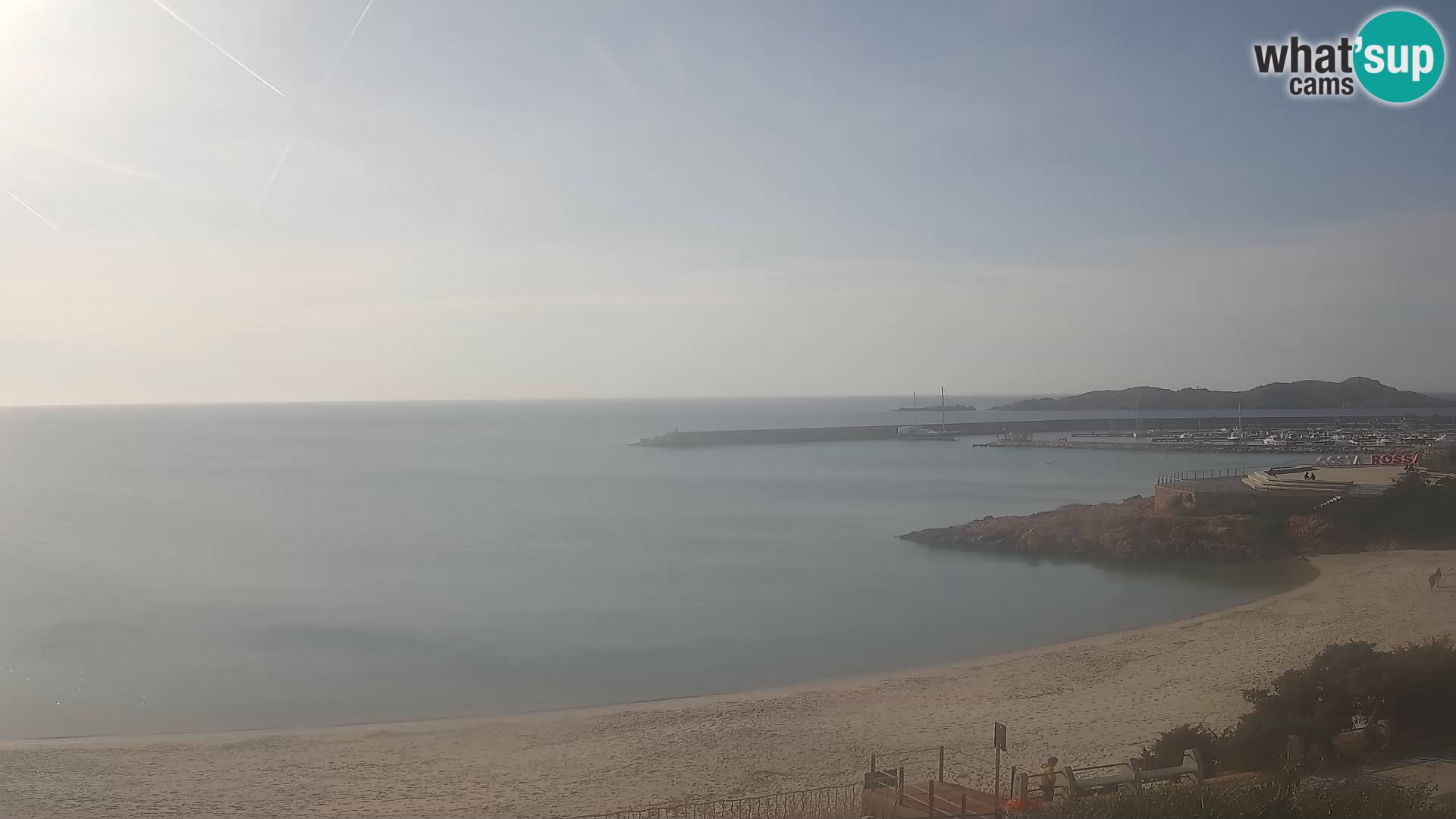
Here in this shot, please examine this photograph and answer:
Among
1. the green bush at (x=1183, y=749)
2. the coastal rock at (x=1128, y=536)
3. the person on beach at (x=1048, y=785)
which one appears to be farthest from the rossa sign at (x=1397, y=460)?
the person on beach at (x=1048, y=785)

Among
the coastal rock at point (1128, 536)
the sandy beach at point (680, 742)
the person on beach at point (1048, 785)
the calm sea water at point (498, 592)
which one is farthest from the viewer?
the coastal rock at point (1128, 536)

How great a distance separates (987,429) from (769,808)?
373ft

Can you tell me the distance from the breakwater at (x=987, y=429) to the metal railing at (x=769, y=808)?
9230 centimetres

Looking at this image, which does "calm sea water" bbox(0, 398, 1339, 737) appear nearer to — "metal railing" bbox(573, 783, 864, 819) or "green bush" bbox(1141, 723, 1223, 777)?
"metal railing" bbox(573, 783, 864, 819)

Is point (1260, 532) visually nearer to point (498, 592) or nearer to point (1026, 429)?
point (498, 592)

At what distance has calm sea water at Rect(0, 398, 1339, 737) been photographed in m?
18.6

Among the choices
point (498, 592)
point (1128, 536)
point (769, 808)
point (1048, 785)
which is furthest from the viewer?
point (1128, 536)

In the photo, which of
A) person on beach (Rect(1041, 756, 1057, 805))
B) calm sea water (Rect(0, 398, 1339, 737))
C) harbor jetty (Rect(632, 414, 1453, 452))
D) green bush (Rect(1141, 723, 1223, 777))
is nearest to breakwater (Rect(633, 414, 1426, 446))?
harbor jetty (Rect(632, 414, 1453, 452))

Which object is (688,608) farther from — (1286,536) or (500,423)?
(500,423)

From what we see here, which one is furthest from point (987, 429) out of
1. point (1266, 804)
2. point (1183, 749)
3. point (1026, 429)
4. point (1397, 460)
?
point (1266, 804)

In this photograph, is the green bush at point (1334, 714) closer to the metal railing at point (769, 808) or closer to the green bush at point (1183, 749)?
the green bush at point (1183, 749)

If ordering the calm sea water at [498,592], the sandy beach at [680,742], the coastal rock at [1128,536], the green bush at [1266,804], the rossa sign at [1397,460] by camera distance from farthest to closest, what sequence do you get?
the rossa sign at [1397,460], the coastal rock at [1128,536], the calm sea water at [498,592], the sandy beach at [680,742], the green bush at [1266,804]

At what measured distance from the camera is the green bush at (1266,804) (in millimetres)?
5551

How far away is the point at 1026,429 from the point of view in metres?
117
